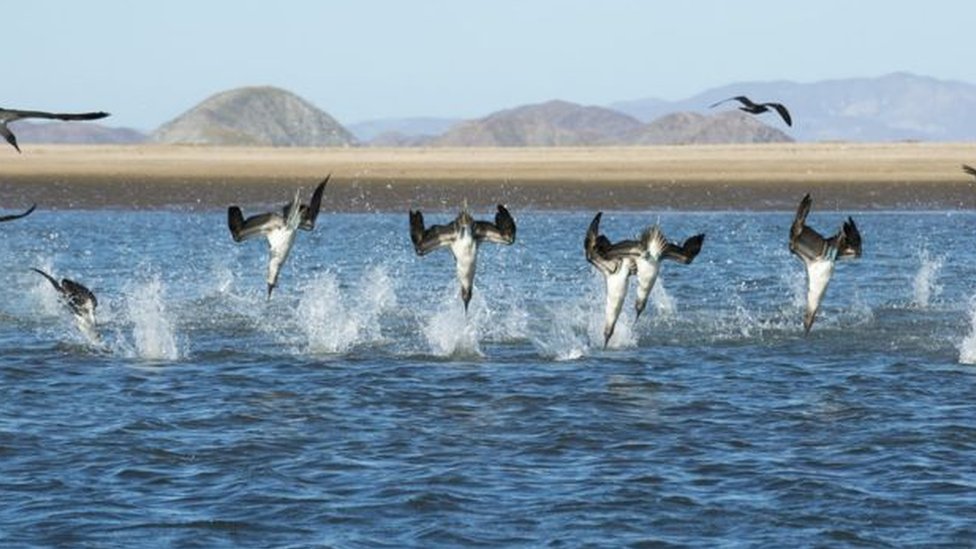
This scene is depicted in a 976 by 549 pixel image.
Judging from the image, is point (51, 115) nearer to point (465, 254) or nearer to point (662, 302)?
point (465, 254)

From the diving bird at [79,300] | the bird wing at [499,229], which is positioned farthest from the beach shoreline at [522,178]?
the bird wing at [499,229]

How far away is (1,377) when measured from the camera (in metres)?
23.0

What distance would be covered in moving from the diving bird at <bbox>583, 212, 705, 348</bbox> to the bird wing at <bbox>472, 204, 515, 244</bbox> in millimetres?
878

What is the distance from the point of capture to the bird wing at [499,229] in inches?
837

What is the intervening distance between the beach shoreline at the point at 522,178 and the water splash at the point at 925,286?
2224cm

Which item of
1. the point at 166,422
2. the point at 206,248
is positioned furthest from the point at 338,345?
the point at 206,248

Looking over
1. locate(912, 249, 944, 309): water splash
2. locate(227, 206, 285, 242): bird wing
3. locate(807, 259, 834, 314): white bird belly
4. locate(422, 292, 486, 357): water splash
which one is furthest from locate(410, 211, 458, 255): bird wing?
locate(912, 249, 944, 309): water splash

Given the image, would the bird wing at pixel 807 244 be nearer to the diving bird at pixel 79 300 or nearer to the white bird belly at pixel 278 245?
the white bird belly at pixel 278 245

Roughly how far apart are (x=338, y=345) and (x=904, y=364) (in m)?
7.41

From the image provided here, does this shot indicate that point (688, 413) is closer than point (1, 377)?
Yes

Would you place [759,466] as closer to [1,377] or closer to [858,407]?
[858,407]

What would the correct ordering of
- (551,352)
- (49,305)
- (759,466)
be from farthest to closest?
(49,305), (551,352), (759,466)

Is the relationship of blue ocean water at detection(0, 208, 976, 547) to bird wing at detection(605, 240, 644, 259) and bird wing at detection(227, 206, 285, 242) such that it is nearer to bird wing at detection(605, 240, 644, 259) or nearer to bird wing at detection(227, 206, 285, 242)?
bird wing at detection(605, 240, 644, 259)

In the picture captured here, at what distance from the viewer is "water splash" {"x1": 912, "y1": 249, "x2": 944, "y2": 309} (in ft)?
102
